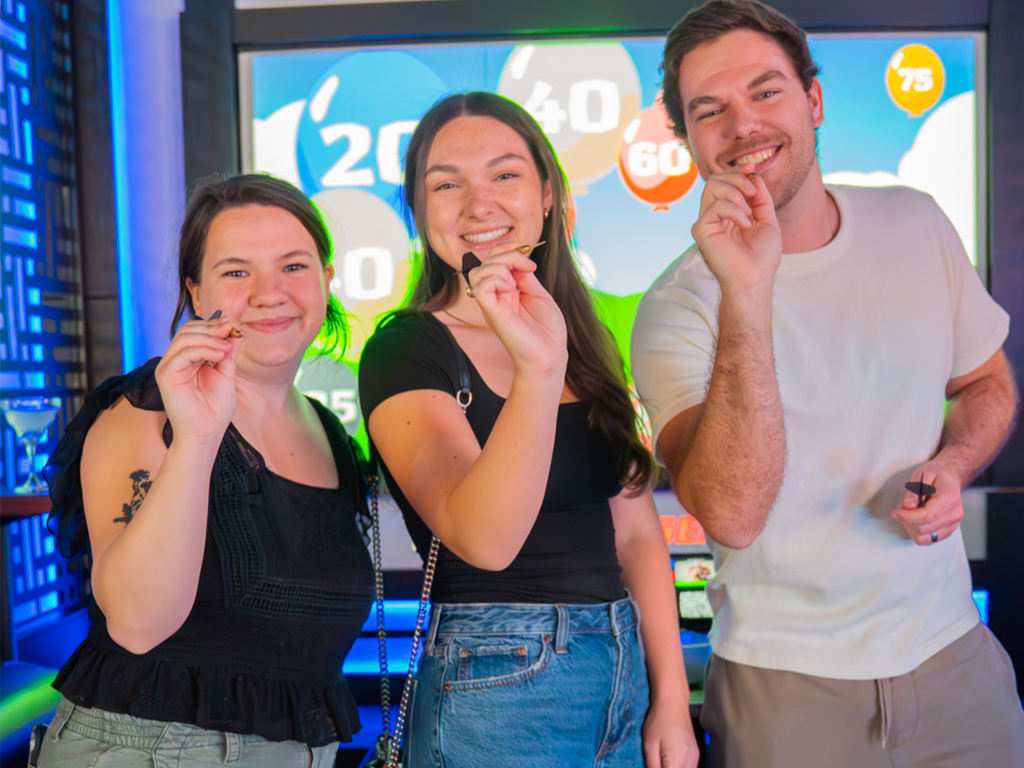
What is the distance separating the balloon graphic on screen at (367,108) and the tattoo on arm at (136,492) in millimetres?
2123

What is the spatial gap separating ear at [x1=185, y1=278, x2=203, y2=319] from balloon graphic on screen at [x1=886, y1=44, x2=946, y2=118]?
8.84 feet

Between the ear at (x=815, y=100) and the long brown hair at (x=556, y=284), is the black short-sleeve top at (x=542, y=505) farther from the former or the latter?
the ear at (x=815, y=100)

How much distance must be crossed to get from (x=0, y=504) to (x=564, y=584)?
1.77 meters

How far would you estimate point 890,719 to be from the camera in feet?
4.62

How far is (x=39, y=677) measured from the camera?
251 centimetres

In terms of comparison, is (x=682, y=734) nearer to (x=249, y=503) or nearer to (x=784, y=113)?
(x=249, y=503)

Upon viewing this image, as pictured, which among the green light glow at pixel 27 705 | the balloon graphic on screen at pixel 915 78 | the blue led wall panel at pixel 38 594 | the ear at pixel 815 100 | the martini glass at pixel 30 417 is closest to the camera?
the ear at pixel 815 100

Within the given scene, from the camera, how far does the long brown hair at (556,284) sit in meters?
1.49

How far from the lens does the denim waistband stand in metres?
1.27

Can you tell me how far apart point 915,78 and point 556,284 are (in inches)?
88.5

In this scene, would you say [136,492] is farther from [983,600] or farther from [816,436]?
[983,600]

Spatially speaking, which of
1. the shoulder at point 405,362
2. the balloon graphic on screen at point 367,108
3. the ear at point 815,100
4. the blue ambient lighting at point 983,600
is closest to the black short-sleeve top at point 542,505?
the shoulder at point 405,362

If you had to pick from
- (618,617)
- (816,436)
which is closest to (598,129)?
(816,436)

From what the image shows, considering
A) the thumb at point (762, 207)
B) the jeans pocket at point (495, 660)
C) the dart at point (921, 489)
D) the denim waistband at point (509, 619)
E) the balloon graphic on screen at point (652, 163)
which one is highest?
the balloon graphic on screen at point (652, 163)
